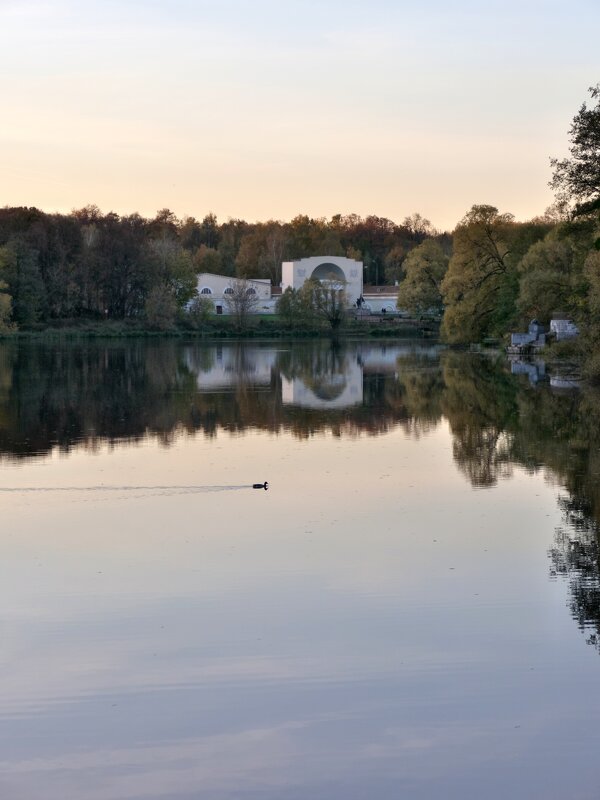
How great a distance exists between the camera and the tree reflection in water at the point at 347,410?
16.8 meters

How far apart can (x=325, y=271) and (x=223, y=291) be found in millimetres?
10216

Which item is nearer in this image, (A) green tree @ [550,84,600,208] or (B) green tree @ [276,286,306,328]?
(A) green tree @ [550,84,600,208]

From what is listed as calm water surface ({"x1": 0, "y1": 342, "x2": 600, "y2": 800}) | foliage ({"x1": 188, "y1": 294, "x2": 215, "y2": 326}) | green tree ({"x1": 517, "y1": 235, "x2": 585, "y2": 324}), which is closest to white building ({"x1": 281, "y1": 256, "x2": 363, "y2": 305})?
foliage ({"x1": 188, "y1": 294, "x2": 215, "y2": 326})

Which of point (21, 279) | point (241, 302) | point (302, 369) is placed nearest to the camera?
point (302, 369)

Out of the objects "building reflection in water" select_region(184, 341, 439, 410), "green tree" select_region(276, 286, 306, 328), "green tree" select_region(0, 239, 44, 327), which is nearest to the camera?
"building reflection in water" select_region(184, 341, 439, 410)

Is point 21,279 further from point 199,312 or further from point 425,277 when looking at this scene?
point 425,277

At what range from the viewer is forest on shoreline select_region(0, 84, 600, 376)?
128 feet

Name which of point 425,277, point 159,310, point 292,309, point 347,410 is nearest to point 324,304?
point 292,309

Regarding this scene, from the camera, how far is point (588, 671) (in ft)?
26.9

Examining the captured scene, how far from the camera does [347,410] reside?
2823cm

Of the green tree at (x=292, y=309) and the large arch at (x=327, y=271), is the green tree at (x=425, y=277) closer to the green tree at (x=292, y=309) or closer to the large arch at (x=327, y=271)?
the green tree at (x=292, y=309)

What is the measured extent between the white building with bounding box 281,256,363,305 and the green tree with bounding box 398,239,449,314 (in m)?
17.8

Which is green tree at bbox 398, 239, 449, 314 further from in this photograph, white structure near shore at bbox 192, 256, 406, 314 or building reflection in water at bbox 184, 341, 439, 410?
building reflection in water at bbox 184, 341, 439, 410

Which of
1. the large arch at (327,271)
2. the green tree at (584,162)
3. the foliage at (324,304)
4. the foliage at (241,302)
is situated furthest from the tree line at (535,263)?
the large arch at (327,271)
